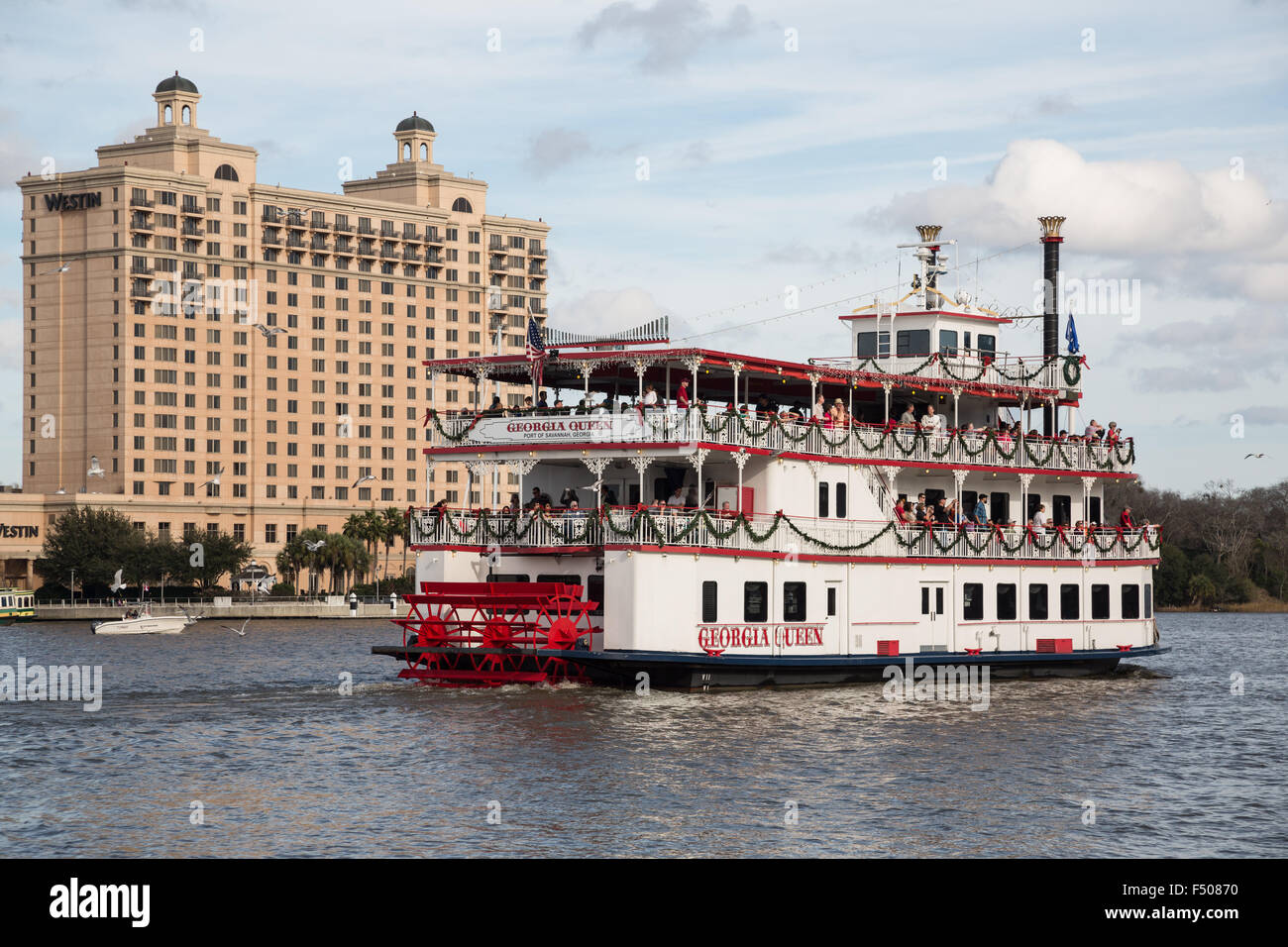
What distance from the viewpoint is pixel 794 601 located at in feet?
130

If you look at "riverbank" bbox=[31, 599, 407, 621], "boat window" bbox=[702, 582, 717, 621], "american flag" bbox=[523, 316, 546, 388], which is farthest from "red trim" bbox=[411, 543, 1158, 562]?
"riverbank" bbox=[31, 599, 407, 621]

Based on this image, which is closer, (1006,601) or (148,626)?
(1006,601)

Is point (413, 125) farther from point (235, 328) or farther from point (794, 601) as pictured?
point (794, 601)

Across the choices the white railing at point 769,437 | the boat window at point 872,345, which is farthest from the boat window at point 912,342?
the white railing at point 769,437

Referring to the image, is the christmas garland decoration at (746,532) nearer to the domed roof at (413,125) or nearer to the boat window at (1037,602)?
the boat window at (1037,602)

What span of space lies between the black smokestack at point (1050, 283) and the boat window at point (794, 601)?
1587 centimetres

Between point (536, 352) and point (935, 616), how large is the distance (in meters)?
13.0

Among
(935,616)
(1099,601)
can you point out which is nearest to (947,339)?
(1099,601)

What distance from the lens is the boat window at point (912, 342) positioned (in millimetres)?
49000

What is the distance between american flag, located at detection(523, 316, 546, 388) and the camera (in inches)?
1565

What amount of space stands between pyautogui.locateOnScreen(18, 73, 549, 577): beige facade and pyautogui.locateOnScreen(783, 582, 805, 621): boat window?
114 meters

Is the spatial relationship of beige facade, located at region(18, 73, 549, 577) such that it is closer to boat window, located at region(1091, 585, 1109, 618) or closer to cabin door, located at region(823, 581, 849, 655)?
boat window, located at region(1091, 585, 1109, 618)

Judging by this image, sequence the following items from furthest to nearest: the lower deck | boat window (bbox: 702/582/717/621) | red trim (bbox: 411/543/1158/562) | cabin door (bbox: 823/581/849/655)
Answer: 1. cabin door (bbox: 823/581/849/655)
2. boat window (bbox: 702/582/717/621)
3. red trim (bbox: 411/543/1158/562)
4. the lower deck

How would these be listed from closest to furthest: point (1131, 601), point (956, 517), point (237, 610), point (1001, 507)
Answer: point (956, 517) → point (1001, 507) → point (1131, 601) → point (237, 610)
